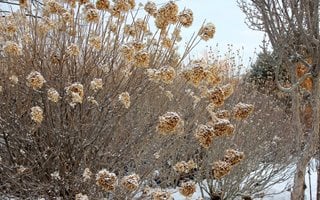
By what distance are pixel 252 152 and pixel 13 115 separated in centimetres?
417

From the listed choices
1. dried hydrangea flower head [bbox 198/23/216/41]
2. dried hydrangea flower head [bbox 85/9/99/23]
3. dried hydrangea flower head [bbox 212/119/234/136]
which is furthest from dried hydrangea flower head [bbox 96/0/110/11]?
dried hydrangea flower head [bbox 212/119/234/136]

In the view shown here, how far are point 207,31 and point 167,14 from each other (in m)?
0.33

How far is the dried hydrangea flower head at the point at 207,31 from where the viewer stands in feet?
10.9

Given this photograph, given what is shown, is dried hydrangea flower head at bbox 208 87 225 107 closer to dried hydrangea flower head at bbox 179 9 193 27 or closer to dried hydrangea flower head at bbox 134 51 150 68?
dried hydrangea flower head at bbox 134 51 150 68

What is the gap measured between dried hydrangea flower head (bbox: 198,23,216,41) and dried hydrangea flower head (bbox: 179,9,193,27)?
0.13 m

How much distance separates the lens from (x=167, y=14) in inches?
128

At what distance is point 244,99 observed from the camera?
24.3 ft

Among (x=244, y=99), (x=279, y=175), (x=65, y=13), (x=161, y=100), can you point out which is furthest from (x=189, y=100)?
(x=279, y=175)

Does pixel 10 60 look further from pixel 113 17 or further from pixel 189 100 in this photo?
pixel 189 100

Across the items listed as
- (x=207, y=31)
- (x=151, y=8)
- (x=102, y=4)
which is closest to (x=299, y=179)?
(x=207, y=31)

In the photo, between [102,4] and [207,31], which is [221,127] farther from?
[102,4]

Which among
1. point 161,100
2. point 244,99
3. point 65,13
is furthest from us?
point 244,99

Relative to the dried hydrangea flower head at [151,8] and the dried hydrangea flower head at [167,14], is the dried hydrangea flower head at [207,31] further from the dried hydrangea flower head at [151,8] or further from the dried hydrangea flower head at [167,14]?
the dried hydrangea flower head at [151,8]

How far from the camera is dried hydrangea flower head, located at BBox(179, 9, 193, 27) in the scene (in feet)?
11.1
